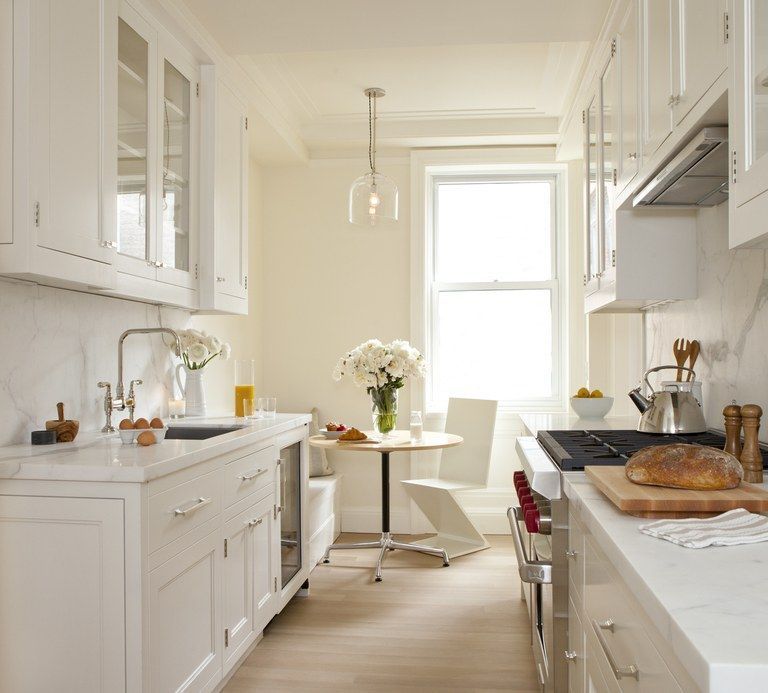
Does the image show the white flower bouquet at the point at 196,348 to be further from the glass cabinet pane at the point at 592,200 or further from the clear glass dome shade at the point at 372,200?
the glass cabinet pane at the point at 592,200

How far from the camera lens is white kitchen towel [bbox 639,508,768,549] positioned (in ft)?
3.73

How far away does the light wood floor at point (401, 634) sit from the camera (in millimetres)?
2766

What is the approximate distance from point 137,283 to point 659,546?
2044mm

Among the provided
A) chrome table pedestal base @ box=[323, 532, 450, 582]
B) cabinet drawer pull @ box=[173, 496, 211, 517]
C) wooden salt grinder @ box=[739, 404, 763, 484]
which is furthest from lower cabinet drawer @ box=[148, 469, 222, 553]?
chrome table pedestal base @ box=[323, 532, 450, 582]

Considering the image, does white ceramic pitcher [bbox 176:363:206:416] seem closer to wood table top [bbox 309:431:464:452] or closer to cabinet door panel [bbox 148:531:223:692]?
wood table top [bbox 309:431:464:452]

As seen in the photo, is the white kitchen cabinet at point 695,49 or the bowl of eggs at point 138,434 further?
the bowl of eggs at point 138,434

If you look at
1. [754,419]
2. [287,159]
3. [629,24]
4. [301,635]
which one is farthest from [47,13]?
[287,159]

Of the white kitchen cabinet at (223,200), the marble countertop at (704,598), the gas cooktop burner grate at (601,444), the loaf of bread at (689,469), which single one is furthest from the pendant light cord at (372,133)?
the marble countertop at (704,598)

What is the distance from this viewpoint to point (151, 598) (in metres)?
1.96

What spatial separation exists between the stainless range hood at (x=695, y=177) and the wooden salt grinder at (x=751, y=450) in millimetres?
613

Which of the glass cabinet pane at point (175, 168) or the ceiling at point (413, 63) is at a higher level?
the ceiling at point (413, 63)

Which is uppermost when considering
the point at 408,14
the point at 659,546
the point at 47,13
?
the point at 408,14

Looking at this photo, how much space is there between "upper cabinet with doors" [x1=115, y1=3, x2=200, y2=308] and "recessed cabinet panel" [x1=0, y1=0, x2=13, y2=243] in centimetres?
49

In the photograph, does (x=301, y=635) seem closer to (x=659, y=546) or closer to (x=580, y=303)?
(x=659, y=546)
